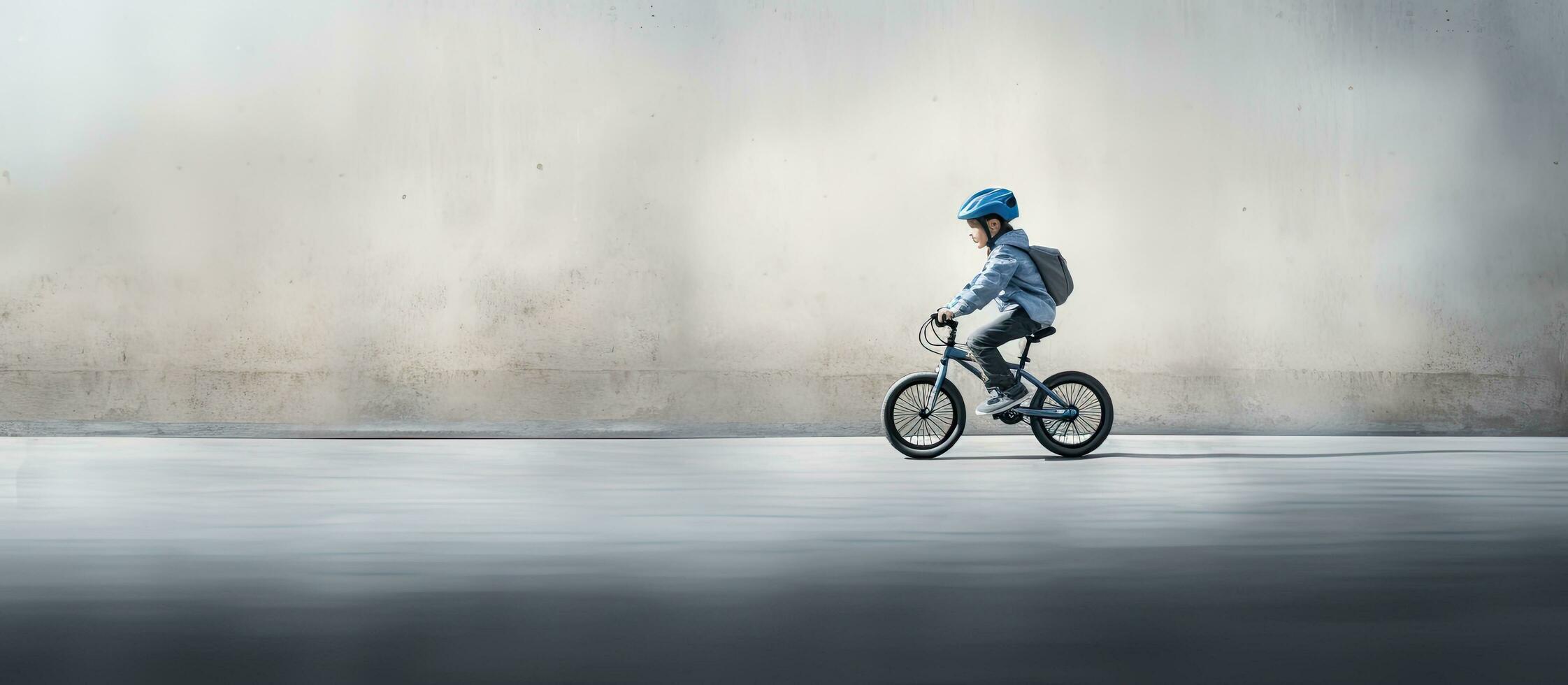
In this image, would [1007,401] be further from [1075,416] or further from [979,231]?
[979,231]

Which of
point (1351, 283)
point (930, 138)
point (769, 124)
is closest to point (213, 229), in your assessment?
point (769, 124)

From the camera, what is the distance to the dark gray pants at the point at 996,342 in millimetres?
9930

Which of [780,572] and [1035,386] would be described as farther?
[1035,386]

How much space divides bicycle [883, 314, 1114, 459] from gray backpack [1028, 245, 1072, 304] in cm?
23

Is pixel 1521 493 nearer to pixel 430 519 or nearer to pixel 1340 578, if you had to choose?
pixel 1340 578

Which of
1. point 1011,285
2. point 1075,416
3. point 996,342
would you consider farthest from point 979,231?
point 1075,416

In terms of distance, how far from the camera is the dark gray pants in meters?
9.93

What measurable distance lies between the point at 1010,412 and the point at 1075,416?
14.8 inches

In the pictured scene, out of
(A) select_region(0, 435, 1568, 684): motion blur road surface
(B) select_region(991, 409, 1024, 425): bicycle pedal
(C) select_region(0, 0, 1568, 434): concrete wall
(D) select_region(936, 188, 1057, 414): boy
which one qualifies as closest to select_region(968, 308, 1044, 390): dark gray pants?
(D) select_region(936, 188, 1057, 414): boy

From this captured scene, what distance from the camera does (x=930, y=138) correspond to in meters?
12.1

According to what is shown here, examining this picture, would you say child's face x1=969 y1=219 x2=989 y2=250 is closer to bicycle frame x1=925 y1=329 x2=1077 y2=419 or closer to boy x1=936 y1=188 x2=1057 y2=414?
boy x1=936 y1=188 x2=1057 y2=414

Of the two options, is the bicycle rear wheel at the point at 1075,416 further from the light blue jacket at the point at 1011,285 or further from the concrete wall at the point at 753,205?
the concrete wall at the point at 753,205

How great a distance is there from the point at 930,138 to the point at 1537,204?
4.39 metres

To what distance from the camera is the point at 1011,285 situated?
1013 cm
